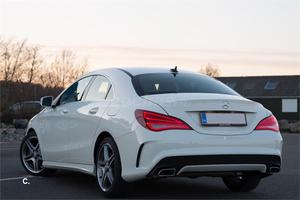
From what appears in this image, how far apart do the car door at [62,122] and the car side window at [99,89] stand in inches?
6.2

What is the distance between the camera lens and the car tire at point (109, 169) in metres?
6.68

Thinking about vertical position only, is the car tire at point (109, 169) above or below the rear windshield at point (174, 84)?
below

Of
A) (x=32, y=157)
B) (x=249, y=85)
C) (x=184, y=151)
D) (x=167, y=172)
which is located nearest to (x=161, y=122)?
(x=184, y=151)

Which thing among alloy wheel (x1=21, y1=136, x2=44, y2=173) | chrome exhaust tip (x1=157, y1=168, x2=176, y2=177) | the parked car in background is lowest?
the parked car in background

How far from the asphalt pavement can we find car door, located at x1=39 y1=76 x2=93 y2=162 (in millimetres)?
430

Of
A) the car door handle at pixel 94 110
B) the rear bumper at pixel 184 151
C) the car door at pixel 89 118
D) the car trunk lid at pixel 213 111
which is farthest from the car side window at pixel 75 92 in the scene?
the rear bumper at pixel 184 151

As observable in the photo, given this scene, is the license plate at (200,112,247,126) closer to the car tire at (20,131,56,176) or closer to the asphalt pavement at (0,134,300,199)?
the asphalt pavement at (0,134,300,199)

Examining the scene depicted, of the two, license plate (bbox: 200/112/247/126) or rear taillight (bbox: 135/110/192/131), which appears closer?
rear taillight (bbox: 135/110/192/131)

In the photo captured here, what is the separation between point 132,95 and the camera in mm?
6918

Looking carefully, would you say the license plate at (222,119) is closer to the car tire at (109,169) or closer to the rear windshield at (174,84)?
the rear windshield at (174,84)

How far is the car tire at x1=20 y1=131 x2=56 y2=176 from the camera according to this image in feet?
29.7

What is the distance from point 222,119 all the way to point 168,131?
0.62 m

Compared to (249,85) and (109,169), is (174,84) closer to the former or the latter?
(109,169)

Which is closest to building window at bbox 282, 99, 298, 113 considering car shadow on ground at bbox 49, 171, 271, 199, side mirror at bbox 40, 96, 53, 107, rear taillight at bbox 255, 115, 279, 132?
car shadow on ground at bbox 49, 171, 271, 199
